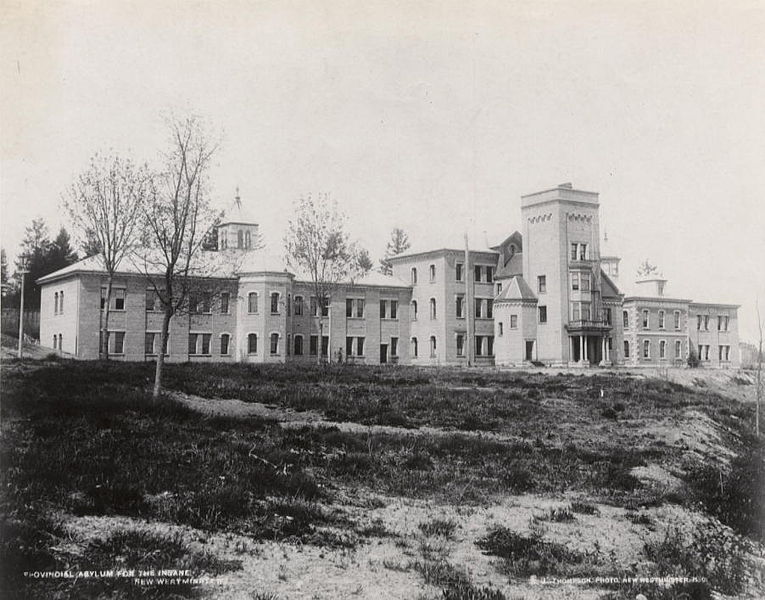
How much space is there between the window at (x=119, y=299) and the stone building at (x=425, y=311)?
0.07 m

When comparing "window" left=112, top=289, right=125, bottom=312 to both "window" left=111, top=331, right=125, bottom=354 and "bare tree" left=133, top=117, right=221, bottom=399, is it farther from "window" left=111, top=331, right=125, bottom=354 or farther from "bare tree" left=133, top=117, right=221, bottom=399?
"bare tree" left=133, top=117, right=221, bottom=399

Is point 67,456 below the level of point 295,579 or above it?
above

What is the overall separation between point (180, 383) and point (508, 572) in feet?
56.6

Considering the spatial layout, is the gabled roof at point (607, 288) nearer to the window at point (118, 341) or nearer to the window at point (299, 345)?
the window at point (299, 345)

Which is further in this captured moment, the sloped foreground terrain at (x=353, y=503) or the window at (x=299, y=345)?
the window at (x=299, y=345)

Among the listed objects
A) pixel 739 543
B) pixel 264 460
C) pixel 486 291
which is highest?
pixel 486 291

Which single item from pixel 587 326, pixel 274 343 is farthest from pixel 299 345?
pixel 587 326

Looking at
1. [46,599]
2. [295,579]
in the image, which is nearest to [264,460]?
[295,579]

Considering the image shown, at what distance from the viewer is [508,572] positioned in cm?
934

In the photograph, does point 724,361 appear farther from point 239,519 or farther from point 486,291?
point 239,519

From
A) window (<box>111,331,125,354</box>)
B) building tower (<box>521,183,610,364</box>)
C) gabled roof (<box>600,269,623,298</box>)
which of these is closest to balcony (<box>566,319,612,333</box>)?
building tower (<box>521,183,610,364</box>)

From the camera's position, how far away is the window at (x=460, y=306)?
63781 mm

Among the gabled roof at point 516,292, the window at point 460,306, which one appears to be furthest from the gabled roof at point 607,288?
the window at point 460,306

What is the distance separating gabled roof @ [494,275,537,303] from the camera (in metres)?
59.2
